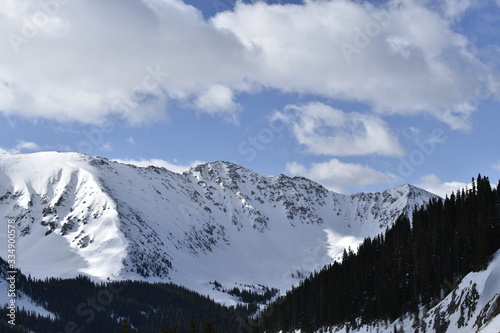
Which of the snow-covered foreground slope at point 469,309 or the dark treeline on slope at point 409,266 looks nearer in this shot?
the snow-covered foreground slope at point 469,309

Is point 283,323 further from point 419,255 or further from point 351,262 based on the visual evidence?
point 419,255

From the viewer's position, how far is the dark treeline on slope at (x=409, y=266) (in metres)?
96.1

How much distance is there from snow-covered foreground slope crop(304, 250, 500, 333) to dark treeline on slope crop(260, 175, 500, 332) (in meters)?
3.94

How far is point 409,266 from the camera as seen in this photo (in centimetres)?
11044

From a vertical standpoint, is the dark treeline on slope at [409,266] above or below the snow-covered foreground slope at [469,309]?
above

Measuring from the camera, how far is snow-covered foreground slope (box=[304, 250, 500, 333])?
6975cm

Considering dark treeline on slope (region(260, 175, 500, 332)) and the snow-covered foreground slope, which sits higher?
dark treeline on slope (region(260, 175, 500, 332))

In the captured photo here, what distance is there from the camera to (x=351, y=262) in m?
143

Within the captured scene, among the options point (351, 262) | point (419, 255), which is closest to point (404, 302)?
point (419, 255)

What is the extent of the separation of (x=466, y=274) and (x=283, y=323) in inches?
2977

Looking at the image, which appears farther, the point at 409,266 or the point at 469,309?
the point at 409,266

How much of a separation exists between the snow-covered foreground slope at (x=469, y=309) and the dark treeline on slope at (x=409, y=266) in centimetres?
394

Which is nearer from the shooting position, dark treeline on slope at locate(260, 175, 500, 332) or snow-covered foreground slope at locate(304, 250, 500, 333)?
snow-covered foreground slope at locate(304, 250, 500, 333)

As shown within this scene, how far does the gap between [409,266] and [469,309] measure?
34.1 m
